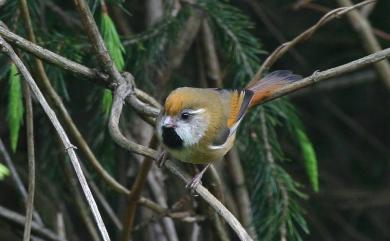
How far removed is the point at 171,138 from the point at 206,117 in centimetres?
33

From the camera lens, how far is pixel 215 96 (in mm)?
3293

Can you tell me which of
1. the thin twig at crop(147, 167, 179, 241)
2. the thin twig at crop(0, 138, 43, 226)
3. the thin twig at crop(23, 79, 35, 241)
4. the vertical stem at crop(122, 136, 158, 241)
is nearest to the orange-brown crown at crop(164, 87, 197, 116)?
the vertical stem at crop(122, 136, 158, 241)

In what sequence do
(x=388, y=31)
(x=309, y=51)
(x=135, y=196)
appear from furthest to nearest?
(x=309, y=51)
(x=388, y=31)
(x=135, y=196)

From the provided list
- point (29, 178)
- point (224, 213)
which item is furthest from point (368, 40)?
Result: point (29, 178)

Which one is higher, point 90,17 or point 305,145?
point 90,17

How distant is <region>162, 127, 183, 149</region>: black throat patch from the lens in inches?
113

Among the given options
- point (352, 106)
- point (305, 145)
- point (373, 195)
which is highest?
point (305, 145)

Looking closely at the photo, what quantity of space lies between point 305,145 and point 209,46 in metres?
0.78

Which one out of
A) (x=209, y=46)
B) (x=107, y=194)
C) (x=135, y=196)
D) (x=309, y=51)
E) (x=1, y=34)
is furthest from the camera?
(x=309, y=51)

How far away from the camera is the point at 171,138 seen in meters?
2.93

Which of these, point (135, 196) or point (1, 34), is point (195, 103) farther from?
point (1, 34)

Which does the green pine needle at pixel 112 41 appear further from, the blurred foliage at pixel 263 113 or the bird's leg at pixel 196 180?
the bird's leg at pixel 196 180

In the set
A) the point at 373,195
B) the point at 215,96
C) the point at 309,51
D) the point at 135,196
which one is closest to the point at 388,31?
the point at 309,51

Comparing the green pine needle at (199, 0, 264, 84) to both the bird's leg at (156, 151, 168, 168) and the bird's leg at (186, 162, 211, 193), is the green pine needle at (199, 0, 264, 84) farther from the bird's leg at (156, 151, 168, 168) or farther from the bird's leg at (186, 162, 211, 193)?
the bird's leg at (156, 151, 168, 168)
